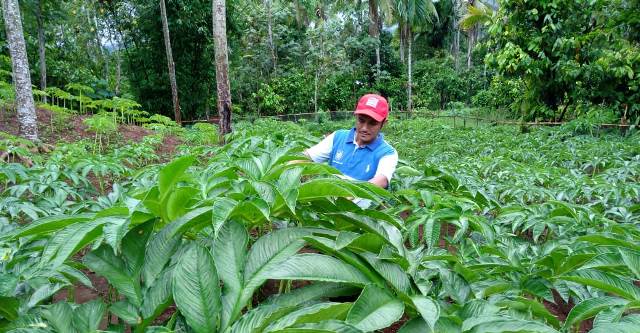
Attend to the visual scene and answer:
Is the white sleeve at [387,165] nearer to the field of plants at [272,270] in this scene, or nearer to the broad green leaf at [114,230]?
the field of plants at [272,270]

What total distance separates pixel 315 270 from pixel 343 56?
2107cm

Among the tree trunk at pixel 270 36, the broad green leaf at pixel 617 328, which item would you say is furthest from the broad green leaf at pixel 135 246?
the tree trunk at pixel 270 36

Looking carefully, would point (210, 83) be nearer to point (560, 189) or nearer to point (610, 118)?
point (610, 118)

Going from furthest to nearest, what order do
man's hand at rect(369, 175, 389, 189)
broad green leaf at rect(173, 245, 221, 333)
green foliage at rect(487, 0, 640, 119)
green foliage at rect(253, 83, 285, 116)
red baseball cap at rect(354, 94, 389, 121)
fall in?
green foliage at rect(253, 83, 285, 116)
green foliage at rect(487, 0, 640, 119)
red baseball cap at rect(354, 94, 389, 121)
man's hand at rect(369, 175, 389, 189)
broad green leaf at rect(173, 245, 221, 333)

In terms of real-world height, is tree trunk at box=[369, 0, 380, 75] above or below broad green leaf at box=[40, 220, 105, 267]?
above

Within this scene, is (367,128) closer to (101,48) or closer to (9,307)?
(9,307)

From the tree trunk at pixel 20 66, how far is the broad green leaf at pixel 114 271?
21.0 ft

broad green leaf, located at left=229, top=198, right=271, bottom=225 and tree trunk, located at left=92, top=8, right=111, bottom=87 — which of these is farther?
tree trunk, located at left=92, top=8, right=111, bottom=87

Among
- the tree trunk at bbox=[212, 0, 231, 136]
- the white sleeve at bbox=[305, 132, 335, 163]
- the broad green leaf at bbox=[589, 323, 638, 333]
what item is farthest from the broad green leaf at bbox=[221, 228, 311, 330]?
the tree trunk at bbox=[212, 0, 231, 136]

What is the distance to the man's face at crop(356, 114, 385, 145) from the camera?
234 centimetres

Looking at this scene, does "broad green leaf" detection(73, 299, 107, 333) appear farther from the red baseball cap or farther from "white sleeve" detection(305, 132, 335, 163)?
"white sleeve" detection(305, 132, 335, 163)

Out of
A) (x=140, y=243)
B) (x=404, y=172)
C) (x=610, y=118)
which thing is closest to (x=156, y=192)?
(x=140, y=243)

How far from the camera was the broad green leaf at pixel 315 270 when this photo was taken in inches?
32.7

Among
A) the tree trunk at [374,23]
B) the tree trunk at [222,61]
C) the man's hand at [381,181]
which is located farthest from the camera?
the tree trunk at [374,23]
